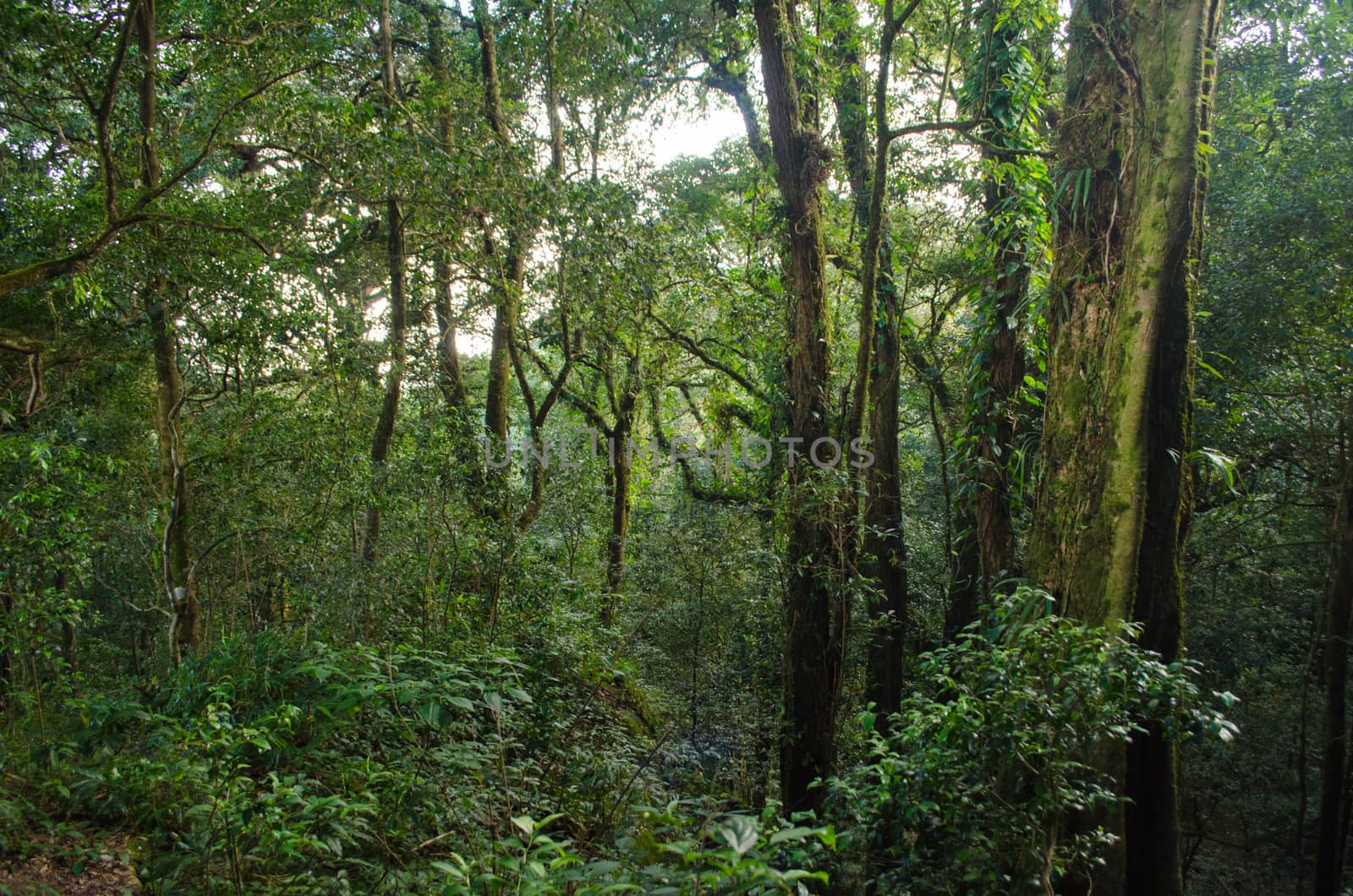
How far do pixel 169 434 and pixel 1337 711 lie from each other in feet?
31.2

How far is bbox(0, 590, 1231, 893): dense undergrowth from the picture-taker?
91.6 inches

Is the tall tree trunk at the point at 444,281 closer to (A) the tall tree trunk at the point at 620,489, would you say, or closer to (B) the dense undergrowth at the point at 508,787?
(A) the tall tree trunk at the point at 620,489

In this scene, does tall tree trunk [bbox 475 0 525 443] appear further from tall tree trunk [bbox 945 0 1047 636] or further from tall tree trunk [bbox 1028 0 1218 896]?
tall tree trunk [bbox 1028 0 1218 896]

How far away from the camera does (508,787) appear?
3246mm

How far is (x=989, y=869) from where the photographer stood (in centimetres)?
245

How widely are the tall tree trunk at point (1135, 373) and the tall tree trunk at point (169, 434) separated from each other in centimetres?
569

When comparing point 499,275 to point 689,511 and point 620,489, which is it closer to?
point 689,511

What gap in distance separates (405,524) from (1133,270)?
5.68 metres

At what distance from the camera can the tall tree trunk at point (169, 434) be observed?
520cm

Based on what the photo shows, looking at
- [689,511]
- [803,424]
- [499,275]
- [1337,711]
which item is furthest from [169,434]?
[1337,711]

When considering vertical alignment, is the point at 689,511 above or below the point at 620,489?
below

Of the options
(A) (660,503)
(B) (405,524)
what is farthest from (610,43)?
(A) (660,503)

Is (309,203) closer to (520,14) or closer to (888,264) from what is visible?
(520,14)

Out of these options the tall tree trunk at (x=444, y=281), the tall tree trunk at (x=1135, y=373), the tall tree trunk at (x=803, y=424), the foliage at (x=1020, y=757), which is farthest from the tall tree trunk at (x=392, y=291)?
the tall tree trunk at (x=1135, y=373)
